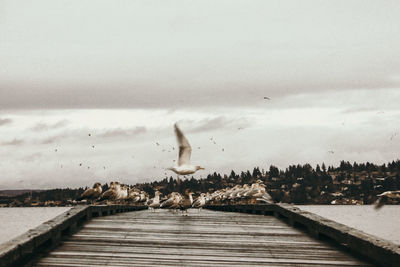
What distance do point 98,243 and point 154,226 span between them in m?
4.11

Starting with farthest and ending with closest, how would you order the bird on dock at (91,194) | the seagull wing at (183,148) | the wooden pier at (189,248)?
the bird on dock at (91,194)
the seagull wing at (183,148)
the wooden pier at (189,248)

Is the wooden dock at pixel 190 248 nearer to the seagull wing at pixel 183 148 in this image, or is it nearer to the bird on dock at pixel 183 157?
the bird on dock at pixel 183 157

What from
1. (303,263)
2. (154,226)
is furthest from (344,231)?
(154,226)

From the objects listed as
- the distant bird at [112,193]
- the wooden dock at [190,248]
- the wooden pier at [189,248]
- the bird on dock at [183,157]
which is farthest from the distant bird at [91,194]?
the wooden dock at [190,248]

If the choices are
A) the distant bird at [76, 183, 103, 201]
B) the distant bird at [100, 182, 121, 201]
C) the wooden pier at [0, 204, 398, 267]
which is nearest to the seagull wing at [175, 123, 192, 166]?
the distant bird at [76, 183, 103, 201]

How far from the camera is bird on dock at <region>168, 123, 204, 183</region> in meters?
23.7

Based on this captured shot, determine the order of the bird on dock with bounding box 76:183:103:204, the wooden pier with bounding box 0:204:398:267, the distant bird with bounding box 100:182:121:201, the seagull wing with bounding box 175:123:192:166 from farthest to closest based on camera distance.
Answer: the distant bird with bounding box 100:182:121:201
the bird on dock with bounding box 76:183:103:204
the seagull wing with bounding box 175:123:192:166
the wooden pier with bounding box 0:204:398:267

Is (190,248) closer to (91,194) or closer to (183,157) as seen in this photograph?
(183,157)

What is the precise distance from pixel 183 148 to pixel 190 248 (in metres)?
13.0

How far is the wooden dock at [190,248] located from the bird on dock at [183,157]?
894 cm

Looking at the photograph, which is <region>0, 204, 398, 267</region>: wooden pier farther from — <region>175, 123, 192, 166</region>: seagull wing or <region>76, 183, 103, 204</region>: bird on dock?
<region>76, 183, 103, 204</region>: bird on dock

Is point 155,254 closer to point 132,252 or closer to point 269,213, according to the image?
point 132,252

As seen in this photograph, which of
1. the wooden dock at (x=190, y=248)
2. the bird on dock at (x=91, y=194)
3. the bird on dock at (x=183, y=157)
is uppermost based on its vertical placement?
the bird on dock at (x=183, y=157)

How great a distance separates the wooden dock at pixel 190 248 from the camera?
945 centimetres
